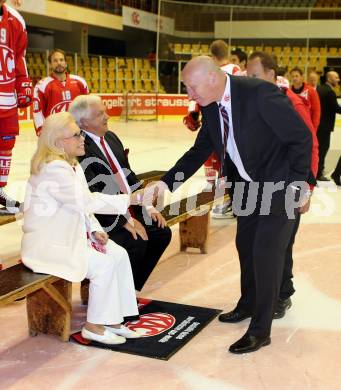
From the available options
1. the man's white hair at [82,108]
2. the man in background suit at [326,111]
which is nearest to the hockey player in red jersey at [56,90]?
the man's white hair at [82,108]

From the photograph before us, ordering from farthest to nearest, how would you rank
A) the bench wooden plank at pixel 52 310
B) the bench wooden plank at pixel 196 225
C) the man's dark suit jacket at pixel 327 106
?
the man's dark suit jacket at pixel 327 106 < the bench wooden plank at pixel 196 225 < the bench wooden plank at pixel 52 310

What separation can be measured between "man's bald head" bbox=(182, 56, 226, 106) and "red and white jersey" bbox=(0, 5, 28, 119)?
5.99ft

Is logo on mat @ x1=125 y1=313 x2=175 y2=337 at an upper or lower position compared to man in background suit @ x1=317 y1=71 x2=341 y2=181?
lower

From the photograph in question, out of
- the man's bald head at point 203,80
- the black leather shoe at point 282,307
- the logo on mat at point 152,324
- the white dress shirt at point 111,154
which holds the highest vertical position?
the man's bald head at point 203,80

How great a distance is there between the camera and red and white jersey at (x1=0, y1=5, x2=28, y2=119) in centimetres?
402

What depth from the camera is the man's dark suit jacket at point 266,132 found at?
261 cm

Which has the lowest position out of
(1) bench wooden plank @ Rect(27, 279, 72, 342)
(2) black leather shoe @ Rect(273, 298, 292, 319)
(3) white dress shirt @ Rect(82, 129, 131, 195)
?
(2) black leather shoe @ Rect(273, 298, 292, 319)

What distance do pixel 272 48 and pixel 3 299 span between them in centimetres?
1781

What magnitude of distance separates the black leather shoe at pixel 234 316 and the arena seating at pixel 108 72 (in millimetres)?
15160

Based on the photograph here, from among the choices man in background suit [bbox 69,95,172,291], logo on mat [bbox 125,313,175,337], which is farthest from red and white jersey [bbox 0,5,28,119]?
logo on mat [bbox 125,313,175,337]

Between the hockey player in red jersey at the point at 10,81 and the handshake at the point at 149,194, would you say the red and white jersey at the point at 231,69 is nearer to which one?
the hockey player in red jersey at the point at 10,81

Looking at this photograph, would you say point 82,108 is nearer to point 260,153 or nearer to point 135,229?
point 135,229

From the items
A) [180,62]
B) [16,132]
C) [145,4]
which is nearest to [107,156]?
[16,132]

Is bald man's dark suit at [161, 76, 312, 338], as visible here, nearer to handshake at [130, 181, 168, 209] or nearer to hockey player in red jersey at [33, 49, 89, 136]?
handshake at [130, 181, 168, 209]
